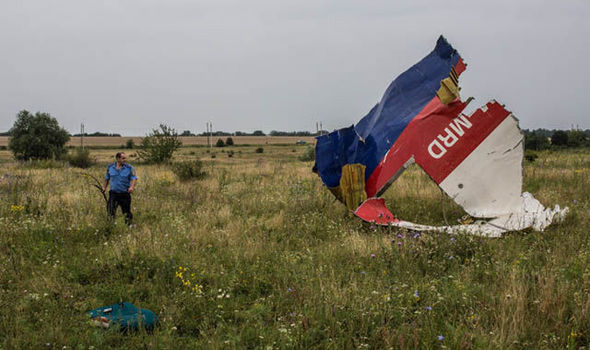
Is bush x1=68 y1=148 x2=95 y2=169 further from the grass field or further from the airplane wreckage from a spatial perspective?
the airplane wreckage

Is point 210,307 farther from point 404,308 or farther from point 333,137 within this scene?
point 333,137

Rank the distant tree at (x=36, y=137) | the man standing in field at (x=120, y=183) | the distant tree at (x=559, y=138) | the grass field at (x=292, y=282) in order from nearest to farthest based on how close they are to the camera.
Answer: the grass field at (x=292, y=282) < the man standing in field at (x=120, y=183) < the distant tree at (x=36, y=137) < the distant tree at (x=559, y=138)

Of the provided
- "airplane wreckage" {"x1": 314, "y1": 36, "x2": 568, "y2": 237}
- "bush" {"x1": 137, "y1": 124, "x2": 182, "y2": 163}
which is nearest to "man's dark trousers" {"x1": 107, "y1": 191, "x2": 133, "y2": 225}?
"airplane wreckage" {"x1": 314, "y1": 36, "x2": 568, "y2": 237}

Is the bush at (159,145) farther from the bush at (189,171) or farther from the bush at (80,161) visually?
the bush at (189,171)

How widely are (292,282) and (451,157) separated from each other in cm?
399

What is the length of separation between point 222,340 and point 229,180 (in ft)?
35.8

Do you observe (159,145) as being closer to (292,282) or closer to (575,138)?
(292,282)

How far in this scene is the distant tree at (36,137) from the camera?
133 feet

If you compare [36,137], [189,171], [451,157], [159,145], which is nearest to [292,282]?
[451,157]

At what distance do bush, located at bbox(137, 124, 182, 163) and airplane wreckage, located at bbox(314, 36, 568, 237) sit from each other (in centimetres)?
2040

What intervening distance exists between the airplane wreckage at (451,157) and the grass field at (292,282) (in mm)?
605

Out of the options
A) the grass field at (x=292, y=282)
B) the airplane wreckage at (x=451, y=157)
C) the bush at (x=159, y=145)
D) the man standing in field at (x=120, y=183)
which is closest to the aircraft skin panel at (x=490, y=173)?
the airplane wreckage at (x=451, y=157)

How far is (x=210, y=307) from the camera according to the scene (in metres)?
4.16

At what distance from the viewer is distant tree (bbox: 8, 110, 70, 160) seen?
40.5m
